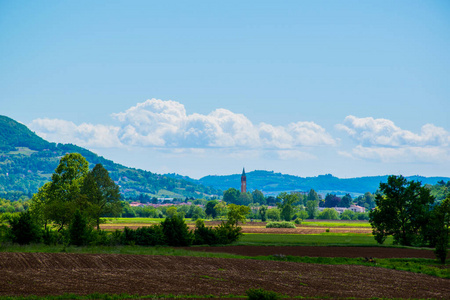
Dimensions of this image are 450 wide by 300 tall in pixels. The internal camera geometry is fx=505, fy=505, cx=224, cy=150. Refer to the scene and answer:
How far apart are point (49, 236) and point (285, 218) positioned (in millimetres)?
131327

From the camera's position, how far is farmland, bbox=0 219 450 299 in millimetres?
34469

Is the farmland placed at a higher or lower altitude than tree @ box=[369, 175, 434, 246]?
lower

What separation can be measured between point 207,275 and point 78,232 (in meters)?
28.1

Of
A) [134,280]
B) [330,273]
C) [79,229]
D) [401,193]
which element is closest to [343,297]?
[330,273]

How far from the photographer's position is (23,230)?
6450cm

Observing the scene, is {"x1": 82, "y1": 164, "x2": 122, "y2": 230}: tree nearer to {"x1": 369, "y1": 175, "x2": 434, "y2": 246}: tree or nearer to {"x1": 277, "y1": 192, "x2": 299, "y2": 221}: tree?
{"x1": 369, "y1": 175, "x2": 434, "y2": 246}: tree

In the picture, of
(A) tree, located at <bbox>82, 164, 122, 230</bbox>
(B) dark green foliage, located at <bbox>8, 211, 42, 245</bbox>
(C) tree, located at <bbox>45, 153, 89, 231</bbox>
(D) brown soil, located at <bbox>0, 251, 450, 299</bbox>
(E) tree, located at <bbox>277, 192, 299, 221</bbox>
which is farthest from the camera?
(E) tree, located at <bbox>277, 192, 299, 221</bbox>

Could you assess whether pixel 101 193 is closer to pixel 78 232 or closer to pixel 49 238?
pixel 49 238

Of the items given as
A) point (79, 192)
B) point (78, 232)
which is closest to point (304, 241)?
point (78, 232)

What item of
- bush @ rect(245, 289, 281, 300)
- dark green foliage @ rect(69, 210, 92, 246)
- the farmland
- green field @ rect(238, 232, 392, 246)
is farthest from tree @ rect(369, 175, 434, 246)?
bush @ rect(245, 289, 281, 300)

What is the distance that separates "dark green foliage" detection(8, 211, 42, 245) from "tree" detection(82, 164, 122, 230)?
21472 mm

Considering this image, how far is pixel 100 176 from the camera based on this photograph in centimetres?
9150

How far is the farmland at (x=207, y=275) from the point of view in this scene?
3447 centimetres

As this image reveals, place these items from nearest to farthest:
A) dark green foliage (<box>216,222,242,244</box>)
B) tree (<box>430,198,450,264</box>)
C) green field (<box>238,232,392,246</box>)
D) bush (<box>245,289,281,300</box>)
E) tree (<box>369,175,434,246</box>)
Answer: bush (<box>245,289,281,300</box>) < tree (<box>430,198,450,264</box>) < tree (<box>369,175,434,246</box>) < dark green foliage (<box>216,222,242,244</box>) < green field (<box>238,232,392,246</box>)
